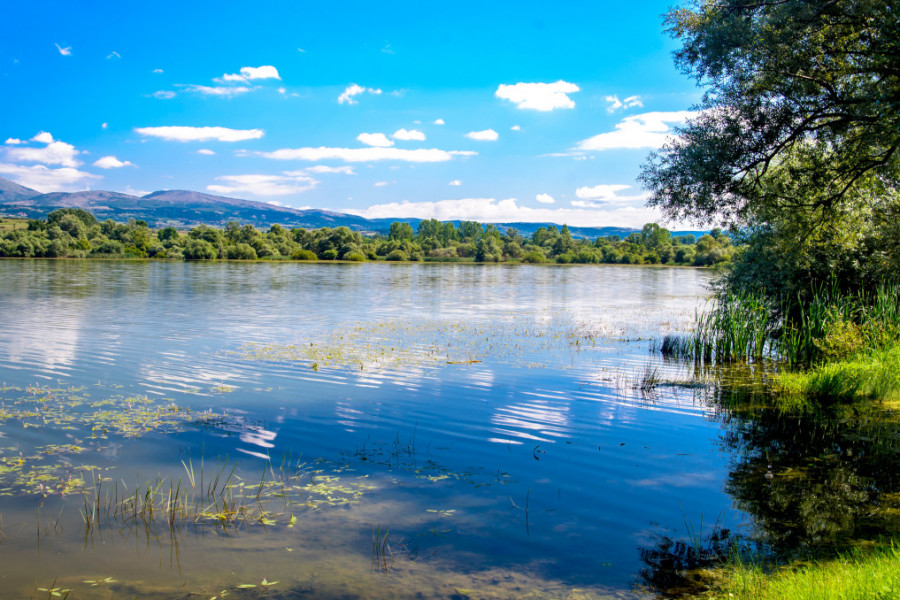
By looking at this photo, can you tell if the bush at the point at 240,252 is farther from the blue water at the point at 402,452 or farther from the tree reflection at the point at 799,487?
the tree reflection at the point at 799,487

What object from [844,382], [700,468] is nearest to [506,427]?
[700,468]

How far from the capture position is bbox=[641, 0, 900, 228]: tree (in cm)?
1202

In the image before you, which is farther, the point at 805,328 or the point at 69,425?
the point at 805,328

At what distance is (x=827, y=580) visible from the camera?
5.19 metres

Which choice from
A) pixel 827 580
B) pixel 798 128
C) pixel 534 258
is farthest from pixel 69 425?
pixel 534 258

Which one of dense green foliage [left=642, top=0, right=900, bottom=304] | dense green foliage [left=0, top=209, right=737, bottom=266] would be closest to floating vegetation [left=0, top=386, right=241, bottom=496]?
dense green foliage [left=642, top=0, right=900, bottom=304]

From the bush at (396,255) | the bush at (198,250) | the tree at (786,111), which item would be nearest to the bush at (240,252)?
the bush at (198,250)

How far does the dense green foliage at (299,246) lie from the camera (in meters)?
106

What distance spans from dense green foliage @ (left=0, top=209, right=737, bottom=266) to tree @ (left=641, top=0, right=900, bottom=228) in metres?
78.6

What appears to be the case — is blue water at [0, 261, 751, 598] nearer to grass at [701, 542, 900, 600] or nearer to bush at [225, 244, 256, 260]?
grass at [701, 542, 900, 600]

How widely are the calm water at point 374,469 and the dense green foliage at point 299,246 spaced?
275 feet

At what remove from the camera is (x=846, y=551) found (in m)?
6.25

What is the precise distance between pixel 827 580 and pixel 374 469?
5673 millimetres

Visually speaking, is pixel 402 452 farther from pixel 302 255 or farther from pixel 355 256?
pixel 302 255
